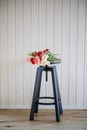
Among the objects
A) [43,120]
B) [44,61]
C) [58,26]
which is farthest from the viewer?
[58,26]

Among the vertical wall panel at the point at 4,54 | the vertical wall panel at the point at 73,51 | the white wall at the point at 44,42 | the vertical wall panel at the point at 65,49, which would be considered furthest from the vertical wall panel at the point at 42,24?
the vertical wall panel at the point at 4,54

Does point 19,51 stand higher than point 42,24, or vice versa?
point 42,24

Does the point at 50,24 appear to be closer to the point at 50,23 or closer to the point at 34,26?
the point at 50,23

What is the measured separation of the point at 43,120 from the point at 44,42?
3.55 feet

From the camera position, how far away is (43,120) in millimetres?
3098

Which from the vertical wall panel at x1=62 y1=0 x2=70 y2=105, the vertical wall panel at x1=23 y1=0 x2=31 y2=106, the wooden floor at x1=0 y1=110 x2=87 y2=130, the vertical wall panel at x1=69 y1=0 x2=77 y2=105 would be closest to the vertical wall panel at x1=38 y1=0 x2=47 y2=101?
the vertical wall panel at x1=23 y1=0 x2=31 y2=106

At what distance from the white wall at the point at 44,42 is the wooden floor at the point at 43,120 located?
248mm

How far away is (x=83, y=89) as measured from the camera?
3.55 m

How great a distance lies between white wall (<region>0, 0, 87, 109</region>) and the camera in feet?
11.3

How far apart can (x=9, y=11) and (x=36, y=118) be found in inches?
59.2

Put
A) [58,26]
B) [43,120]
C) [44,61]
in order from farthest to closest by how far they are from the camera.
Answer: [58,26], [43,120], [44,61]

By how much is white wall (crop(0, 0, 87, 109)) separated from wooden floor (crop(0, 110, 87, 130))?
248 mm

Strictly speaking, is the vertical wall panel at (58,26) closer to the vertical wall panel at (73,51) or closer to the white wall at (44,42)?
the white wall at (44,42)

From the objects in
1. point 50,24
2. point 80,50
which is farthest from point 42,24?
point 80,50
